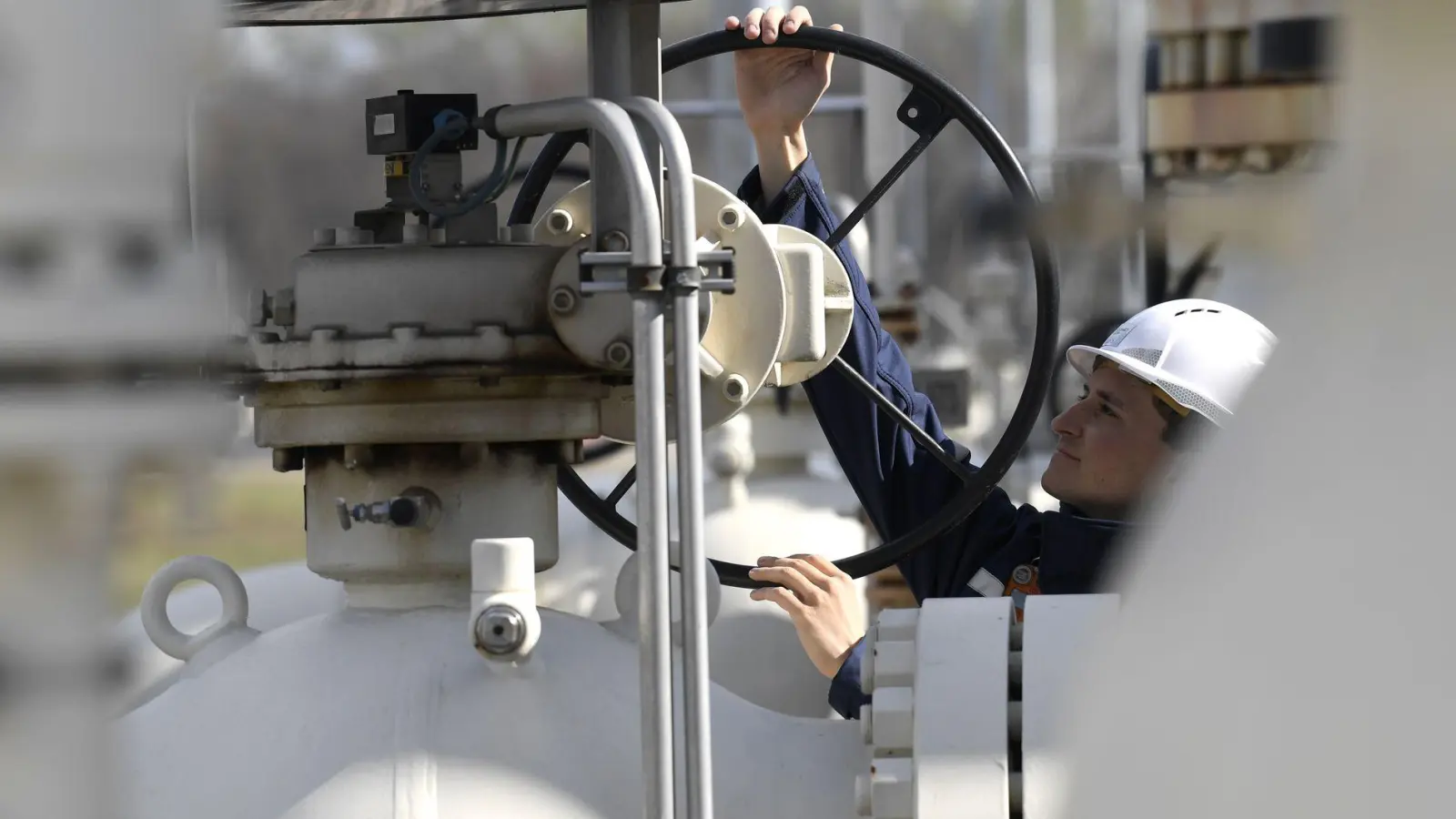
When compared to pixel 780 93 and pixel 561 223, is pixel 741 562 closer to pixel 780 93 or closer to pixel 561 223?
pixel 780 93

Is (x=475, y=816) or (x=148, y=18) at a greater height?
(x=148, y=18)

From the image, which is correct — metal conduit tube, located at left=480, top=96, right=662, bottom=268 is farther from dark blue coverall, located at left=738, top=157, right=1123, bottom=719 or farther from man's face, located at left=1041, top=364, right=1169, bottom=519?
man's face, located at left=1041, top=364, right=1169, bottom=519

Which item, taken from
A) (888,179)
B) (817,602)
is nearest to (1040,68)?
(888,179)

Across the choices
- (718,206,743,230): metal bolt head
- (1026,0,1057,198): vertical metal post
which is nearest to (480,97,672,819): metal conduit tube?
(718,206,743,230): metal bolt head

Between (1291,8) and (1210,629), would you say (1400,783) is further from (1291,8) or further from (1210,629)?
(1291,8)

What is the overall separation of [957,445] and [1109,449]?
0.60ft

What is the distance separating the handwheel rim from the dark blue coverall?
0.43 feet

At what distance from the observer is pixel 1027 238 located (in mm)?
2125

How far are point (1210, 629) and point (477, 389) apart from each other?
881 mm

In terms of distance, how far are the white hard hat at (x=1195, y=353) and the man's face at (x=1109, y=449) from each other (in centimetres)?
3

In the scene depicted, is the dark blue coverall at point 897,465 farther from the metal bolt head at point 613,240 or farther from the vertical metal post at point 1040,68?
the vertical metal post at point 1040,68

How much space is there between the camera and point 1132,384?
7.97 ft

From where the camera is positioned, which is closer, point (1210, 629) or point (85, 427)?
point (85, 427)

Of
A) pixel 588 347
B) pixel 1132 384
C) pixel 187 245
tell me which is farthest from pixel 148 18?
pixel 1132 384
